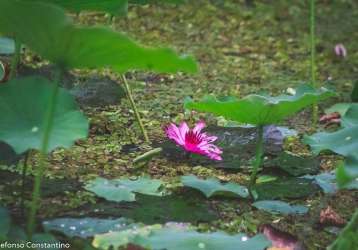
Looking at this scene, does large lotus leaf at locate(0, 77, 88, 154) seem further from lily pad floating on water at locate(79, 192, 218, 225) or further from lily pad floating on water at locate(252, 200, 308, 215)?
lily pad floating on water at locate(252, 200, 308, 215)

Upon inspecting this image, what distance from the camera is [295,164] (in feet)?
4.79

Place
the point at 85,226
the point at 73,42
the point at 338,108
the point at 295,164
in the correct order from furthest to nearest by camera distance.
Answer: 1. the point at 338,108
2. the point at 295,164
3. the point at 85,226
4. the point at 73,42

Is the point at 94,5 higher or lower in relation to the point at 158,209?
higher

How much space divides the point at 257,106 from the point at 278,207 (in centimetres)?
18

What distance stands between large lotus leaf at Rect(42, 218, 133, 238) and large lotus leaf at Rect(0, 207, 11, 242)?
60 mm

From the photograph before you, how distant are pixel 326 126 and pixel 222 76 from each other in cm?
39

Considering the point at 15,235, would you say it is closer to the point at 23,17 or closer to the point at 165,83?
the point at 23,17

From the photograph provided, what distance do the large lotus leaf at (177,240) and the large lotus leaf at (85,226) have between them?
1.5 inches

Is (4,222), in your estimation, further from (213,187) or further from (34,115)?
(213,187)

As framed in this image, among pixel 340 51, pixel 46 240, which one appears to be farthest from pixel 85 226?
A: pixel 340 51

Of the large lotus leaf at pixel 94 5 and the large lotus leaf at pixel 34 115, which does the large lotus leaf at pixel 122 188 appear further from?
the large lotus leaf at pixel 94 5

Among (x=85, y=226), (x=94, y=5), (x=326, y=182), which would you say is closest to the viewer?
(x=85, y=226)

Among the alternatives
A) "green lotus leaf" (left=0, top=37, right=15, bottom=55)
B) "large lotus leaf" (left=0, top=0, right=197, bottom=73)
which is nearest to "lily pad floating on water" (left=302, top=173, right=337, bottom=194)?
"large lotus leaf" (left=0, top=0, right=197, bottom=73)

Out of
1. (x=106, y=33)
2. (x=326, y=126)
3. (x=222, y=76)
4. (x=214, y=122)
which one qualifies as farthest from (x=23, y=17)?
(x=222, y=76)
